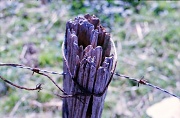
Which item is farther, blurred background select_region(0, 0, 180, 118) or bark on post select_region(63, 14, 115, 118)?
blurred background select_region(0, 0, 180, 118)

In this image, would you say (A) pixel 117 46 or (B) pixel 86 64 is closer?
(B) pixel 86 64

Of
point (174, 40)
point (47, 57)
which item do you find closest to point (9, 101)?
point (47, 57)

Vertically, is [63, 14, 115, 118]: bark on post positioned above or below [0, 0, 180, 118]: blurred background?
above

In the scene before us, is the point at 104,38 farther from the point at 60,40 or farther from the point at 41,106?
the point at 60,40

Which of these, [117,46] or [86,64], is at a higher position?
[86,64]
